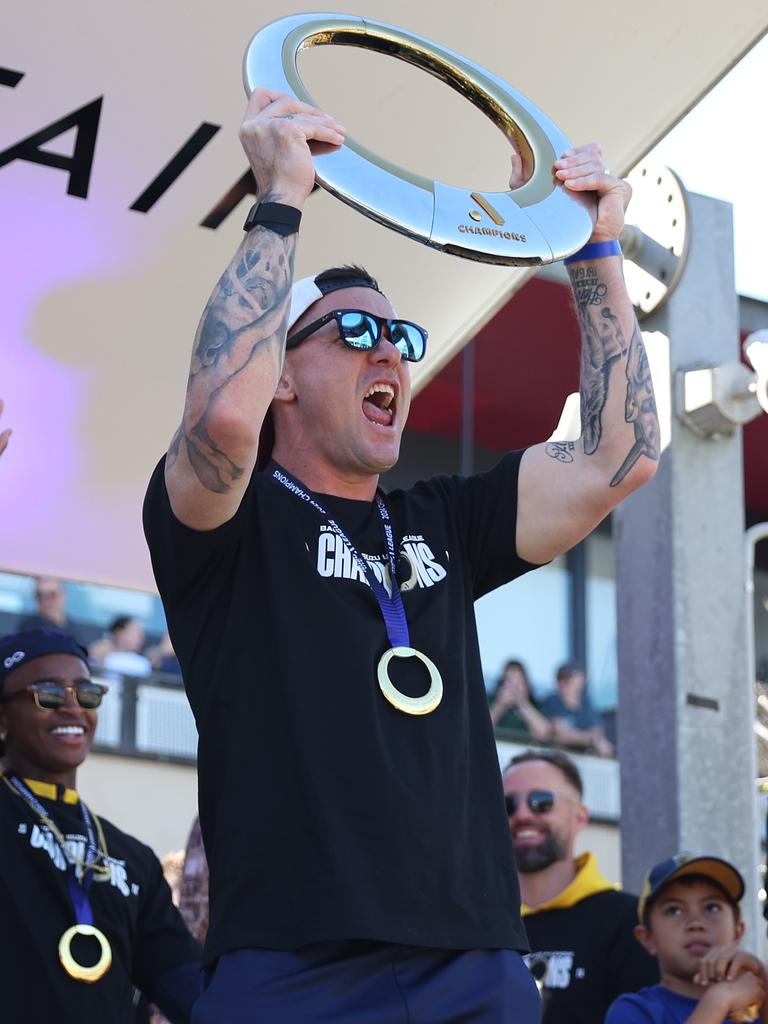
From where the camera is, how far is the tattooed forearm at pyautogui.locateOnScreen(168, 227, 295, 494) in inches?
98.4

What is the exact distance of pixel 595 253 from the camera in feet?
9.82

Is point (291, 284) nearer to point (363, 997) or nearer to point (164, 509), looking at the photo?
point (164, 509)

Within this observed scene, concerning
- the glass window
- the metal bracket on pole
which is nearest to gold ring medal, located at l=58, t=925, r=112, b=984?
the metal bracket on pole

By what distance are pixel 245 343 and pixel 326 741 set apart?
63 cm

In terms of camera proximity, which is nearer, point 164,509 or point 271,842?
point 271,842

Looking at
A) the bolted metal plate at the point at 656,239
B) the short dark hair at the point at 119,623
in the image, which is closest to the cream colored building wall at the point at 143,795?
the short dark hair at the point at 119,623

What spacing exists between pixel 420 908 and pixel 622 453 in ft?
3.20

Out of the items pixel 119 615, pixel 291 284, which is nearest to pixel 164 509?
pixel 291 284

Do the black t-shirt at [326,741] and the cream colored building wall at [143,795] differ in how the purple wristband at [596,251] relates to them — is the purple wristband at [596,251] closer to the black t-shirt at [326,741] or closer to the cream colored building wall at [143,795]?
the black t-shirt at [326,741]

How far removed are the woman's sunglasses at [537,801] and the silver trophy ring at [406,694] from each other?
3.26 metres

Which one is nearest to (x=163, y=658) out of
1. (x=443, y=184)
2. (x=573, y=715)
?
(x=573, y=715)

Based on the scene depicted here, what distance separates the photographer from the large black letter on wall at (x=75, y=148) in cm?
402

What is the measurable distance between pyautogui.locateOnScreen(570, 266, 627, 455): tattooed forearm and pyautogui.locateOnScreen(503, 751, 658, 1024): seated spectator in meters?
2.10

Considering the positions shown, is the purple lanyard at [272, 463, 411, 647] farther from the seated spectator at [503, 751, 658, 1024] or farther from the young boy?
the seated spectator at [503, 751, 658, 1024]
